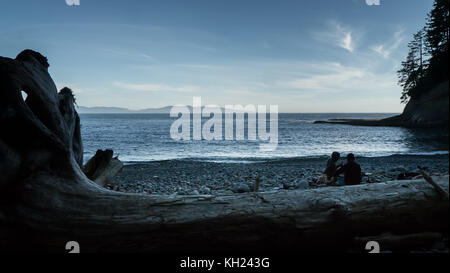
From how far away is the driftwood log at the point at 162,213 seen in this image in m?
3.14

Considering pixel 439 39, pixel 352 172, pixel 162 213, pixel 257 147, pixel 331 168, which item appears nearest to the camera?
pixel 439 39

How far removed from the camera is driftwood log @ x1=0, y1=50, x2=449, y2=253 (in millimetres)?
3137

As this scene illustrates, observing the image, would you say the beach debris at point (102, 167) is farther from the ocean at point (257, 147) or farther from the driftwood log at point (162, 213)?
the ocean at point (257, 147)

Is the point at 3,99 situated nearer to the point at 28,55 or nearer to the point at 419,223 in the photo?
the point at 28,55

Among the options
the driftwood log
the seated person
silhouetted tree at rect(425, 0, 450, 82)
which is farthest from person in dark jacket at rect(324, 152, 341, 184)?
silhouetted tree at rect(425, 0, 450, 82)

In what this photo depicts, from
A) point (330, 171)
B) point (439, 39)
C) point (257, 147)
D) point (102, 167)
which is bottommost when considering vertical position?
point (257, 147)

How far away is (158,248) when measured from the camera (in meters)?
3.18

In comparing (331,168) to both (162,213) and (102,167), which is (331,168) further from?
(102,167)

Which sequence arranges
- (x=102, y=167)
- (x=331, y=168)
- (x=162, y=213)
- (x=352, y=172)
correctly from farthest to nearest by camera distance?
(x=331, y=168) < (x=102, y=167) < (x=352, y=172) < (x=162, y=213)

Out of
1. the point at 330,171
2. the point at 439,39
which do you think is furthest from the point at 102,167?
the point at 439,39

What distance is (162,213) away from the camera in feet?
10.8

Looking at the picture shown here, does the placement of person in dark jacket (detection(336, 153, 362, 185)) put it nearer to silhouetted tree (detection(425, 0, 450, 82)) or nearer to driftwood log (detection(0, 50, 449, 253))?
driftwood log (detection(0, 50, 449, 253))

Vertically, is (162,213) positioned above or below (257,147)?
above

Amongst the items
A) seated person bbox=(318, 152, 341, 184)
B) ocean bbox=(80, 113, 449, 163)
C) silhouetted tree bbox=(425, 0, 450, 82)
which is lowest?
ocean bbox=(80, 113, 449, 163)
